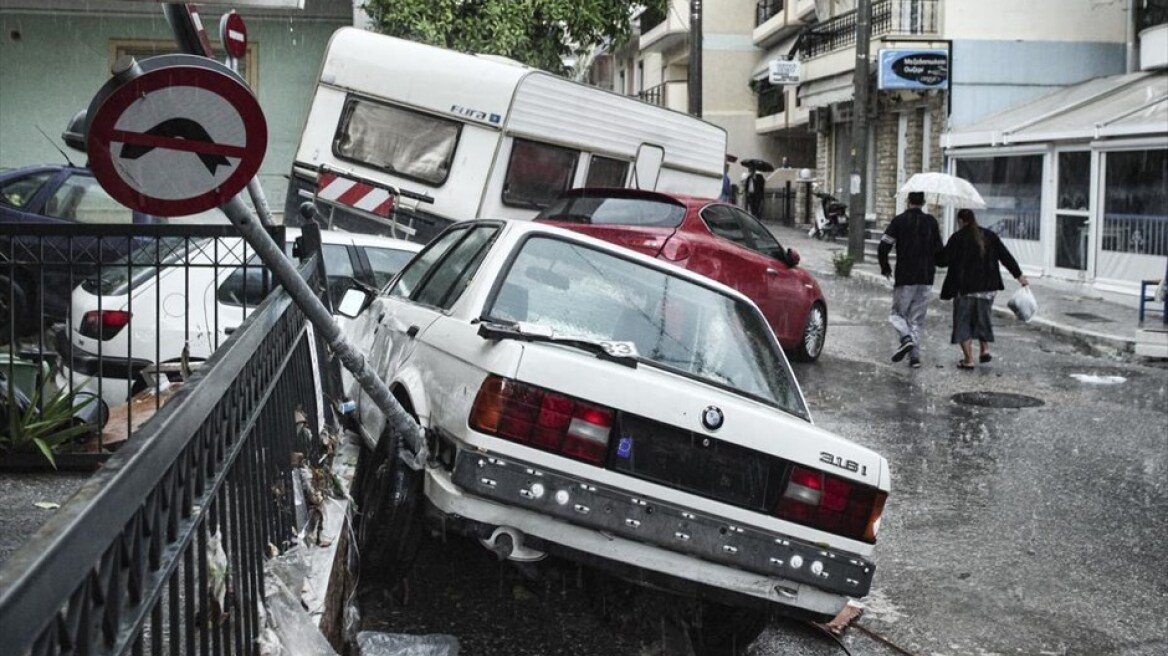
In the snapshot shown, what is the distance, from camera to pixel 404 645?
4.58 meters

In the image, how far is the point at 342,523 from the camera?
486 centimetres

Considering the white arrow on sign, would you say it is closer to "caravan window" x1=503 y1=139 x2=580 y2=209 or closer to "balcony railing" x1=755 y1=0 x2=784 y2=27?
"caravan window" x1=503 y1=139 x2=580 y2=209

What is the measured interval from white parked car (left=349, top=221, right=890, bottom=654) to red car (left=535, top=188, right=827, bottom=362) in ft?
21.5

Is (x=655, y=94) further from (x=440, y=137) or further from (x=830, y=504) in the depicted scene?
(x=830, y=504)

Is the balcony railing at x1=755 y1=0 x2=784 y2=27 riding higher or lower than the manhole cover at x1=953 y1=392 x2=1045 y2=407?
higher

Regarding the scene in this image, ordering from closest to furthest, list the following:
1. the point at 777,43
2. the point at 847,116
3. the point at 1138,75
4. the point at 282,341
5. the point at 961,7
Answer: the point at 282,341 < the point at 1138,75 < the point at 961,7 < the point at 847,116 < the point at 777,43

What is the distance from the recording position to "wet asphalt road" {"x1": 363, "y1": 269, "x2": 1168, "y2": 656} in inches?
213

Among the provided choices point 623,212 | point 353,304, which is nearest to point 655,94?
point 623,212

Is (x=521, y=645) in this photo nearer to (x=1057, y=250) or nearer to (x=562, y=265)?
(x=562, y=265)

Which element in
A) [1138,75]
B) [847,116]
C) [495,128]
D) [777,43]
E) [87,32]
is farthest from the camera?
[777,43]

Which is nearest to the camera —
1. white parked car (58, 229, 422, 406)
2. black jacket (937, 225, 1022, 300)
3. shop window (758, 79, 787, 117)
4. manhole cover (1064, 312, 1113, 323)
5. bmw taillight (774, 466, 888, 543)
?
bmw taillight (774, 466, 888, 543)

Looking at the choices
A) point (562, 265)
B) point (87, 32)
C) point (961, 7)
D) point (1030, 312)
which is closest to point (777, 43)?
point (961, 7)

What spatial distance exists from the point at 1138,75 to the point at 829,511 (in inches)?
859

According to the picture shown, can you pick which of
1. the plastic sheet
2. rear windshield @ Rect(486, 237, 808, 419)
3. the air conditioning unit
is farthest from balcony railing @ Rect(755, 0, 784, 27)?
the plastic sheet
